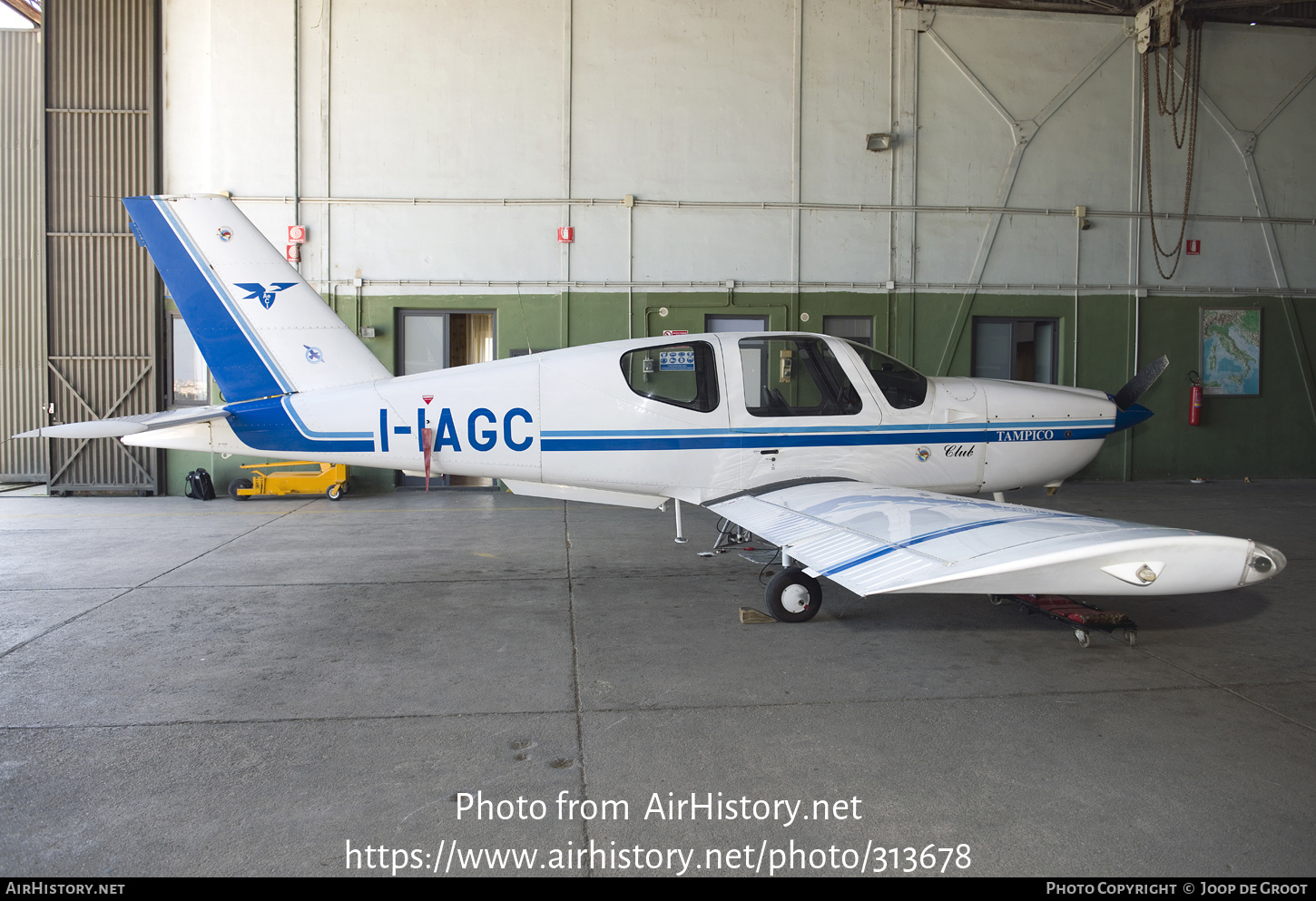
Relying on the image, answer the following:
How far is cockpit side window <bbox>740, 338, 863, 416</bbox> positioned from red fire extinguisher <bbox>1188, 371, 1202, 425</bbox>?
10.0m

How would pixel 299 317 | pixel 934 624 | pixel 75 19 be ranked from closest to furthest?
1. pixel 934 624
2. pixel 299 317
3. pixel 75 19

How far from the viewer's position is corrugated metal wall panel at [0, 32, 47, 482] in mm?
12922

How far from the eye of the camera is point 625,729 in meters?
3.59

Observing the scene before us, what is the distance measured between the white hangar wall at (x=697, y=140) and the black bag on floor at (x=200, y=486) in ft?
11.1

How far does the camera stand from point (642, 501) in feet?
21.5

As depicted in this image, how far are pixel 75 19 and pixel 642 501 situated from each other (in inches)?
477

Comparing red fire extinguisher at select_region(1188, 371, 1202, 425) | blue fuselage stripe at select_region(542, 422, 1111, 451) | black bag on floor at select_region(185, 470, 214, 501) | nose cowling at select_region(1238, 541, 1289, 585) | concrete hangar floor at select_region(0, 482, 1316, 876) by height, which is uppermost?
red fire extinguisher at select_region(1188, 371, 1202, 425)

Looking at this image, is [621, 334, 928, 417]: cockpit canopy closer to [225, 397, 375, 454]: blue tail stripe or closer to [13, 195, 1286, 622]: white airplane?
[13, 195, 1286, 622]: white airplane

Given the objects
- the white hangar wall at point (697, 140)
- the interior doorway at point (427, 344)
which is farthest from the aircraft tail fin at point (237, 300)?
the white hangar wall at point (697, 140)

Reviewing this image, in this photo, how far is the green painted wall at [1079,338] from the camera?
1227 cm

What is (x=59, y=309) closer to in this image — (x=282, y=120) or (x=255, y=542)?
(x=282, y=120)

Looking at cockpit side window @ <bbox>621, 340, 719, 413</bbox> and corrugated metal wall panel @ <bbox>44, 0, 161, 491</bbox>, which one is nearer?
cockpit side window @ <bbox>621, 340, 719, 413</bbox>

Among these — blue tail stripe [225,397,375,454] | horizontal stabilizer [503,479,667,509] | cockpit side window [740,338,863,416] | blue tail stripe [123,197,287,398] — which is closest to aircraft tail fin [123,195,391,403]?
blue tail stripe [123,197,287,398]
